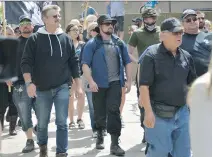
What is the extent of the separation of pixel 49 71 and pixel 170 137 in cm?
196

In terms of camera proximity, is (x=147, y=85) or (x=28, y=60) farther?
(x=28, y=60)

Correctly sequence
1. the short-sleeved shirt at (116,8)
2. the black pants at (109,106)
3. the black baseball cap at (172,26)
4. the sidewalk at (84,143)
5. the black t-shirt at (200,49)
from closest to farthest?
the black baseball cap at (172,26) → the black t-shirt at (200,49) → the black pants at (109,106) → the sidewalk at (84,143) → the short-sleeved shirt at (116,8)

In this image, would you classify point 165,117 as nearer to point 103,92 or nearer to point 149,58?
point 149,58

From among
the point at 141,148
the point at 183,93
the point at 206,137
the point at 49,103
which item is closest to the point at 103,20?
the point at 49,103

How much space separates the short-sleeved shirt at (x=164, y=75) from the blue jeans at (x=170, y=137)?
159 millimetres

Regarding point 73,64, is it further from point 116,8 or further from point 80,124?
point 116,8

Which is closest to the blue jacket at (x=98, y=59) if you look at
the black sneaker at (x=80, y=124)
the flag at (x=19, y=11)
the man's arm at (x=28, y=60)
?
the man's arm at (x=28, y=60)

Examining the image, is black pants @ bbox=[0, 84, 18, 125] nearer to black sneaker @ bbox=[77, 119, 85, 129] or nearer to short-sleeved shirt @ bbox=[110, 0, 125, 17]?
black sneaker @ bbox=[77, 119, 85, 129]

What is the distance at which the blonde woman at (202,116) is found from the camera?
2342 mm

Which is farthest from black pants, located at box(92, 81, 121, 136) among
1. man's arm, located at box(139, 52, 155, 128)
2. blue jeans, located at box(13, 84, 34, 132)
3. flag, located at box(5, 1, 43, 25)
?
flag, located at box(5, 1, 43, 25)

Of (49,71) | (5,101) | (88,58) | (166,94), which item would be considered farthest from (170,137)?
(5,101)

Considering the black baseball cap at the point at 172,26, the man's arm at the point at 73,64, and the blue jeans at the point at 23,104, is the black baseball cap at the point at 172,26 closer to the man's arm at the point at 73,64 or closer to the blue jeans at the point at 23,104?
the man's arm at the point at 73,64

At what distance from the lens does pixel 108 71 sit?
6684 mm

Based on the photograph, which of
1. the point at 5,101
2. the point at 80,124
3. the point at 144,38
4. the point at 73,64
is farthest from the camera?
the point at 80,124
